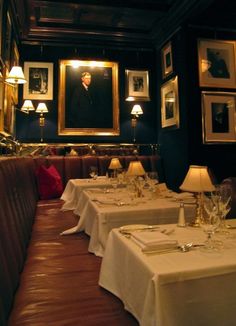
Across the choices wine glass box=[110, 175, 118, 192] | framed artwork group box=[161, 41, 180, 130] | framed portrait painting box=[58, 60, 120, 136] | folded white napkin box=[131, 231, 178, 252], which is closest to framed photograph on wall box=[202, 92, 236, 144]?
framed artwork group box=[161, 41, 180, 130]

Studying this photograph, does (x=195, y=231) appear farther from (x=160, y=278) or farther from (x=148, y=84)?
(x=148, y=84)

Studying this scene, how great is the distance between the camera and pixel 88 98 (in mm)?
6797

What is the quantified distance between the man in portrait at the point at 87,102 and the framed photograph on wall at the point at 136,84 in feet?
1.75

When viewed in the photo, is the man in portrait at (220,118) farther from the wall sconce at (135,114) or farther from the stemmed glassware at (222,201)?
the stemmed glassware at (222,201)

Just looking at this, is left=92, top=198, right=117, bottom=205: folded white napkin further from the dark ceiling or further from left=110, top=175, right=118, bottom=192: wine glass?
the dark ceiling

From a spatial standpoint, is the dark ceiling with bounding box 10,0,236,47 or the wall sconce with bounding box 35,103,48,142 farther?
the wall sconce with bounding box 35,103,48,142

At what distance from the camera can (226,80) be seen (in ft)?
16.9

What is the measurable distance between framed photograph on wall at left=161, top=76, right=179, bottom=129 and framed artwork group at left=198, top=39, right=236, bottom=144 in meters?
0.53

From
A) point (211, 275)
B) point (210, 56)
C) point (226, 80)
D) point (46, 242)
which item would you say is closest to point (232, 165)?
point (226, 80)

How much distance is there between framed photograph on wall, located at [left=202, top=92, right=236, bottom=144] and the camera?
5.01 metres

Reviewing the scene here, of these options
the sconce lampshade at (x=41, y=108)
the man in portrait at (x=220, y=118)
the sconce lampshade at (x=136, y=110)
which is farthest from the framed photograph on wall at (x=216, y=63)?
the sconce lampshade at (x=41, y=108)

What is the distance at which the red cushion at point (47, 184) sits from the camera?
4.34m

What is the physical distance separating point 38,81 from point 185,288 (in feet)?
21.0

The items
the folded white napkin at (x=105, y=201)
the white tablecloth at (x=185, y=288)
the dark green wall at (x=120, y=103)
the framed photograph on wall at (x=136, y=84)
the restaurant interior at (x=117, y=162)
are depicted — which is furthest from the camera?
the framed photograph on wall at (x=136, y=84)
